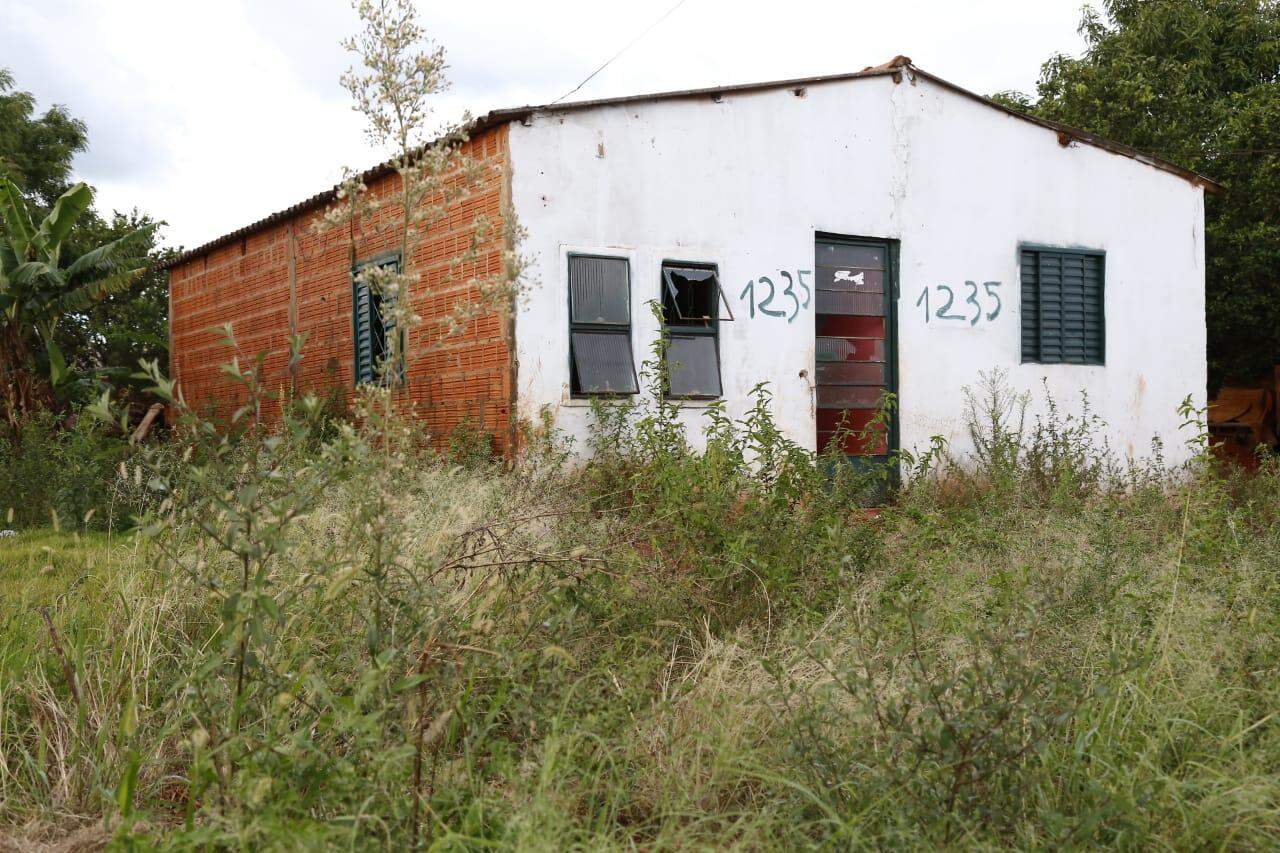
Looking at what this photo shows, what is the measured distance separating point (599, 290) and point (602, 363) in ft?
2.03

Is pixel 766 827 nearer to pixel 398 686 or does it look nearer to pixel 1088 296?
pixel 398 686

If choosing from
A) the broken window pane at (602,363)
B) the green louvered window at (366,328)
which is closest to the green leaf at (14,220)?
the green louvered window at (366,328)

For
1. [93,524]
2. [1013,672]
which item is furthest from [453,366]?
[1013,672]

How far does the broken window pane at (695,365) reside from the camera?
29.7ft

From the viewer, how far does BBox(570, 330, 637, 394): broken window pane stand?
8734mm

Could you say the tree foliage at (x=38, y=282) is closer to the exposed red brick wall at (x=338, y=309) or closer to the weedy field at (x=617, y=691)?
the exposed red brick wall at (x=338, y=309)

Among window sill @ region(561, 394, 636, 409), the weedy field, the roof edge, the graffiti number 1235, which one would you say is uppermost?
the roof edge

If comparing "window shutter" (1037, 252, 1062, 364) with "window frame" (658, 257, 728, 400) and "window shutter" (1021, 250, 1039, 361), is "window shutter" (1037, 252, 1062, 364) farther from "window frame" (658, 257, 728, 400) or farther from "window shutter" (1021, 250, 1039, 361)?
"window frame" (658, 257, 728, 400)

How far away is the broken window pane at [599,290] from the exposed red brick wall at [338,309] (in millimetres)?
659

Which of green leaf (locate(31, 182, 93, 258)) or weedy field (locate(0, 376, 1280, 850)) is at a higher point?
green leaf (locate(31, 182, 93, 258))

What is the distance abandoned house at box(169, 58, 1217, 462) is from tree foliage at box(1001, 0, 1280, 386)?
540cm

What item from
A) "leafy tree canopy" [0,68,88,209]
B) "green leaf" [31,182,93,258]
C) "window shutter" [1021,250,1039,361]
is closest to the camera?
"window shutter" [1021,250,1039,361]

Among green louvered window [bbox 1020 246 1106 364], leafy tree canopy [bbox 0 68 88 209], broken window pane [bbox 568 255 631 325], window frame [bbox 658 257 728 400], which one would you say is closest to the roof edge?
green louvered window [bbox 1020 246 1106 364]

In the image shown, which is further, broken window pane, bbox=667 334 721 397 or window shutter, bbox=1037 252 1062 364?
window shutter, bbox=1037 252 1062 364
